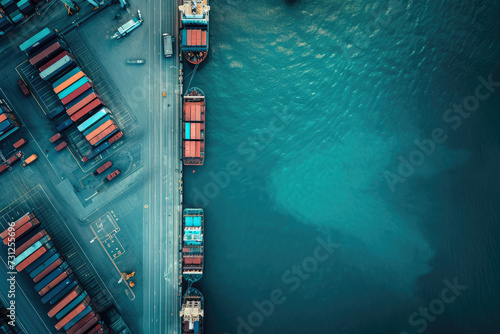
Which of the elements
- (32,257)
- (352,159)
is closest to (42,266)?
(32,257)

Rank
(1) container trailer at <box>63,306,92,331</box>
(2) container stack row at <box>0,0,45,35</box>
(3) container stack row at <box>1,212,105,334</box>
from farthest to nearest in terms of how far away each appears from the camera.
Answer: (2) container stack row at <box>0,0,45,35</box>
(1) container trailer at <box>63,306,92,331</box>
(3) container stack row at <box>1,212,105,334</box>

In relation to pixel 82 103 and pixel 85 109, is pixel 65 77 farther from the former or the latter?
pixel 85 109

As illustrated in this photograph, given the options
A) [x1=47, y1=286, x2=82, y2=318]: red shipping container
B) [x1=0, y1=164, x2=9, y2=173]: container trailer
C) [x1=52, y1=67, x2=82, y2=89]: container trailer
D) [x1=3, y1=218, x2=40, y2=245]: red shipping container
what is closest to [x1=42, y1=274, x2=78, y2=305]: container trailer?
[x1=47, y1=286, x2=82, y2=318]: red shipping container

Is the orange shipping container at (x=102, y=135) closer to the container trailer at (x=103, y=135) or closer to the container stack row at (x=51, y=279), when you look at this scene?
the container trailer at (x=103, y=135)

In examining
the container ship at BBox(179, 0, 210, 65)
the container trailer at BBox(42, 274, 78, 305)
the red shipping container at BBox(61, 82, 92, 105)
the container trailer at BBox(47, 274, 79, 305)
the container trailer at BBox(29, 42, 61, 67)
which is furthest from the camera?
the red shipping container at BBox(61, 82, 92, 105)

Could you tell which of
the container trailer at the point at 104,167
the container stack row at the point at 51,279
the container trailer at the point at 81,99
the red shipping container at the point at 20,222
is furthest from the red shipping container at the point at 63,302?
the container trailer at the point at 81,99

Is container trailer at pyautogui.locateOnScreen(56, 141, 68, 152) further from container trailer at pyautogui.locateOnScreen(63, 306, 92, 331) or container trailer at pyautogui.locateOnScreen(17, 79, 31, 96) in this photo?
container trailer at pyautogui.locateOnScreen(63, 306, 92, 331)

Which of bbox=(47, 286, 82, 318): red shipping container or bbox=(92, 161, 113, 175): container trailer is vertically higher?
bbox=(92, 161, 113, 175): container trailer
